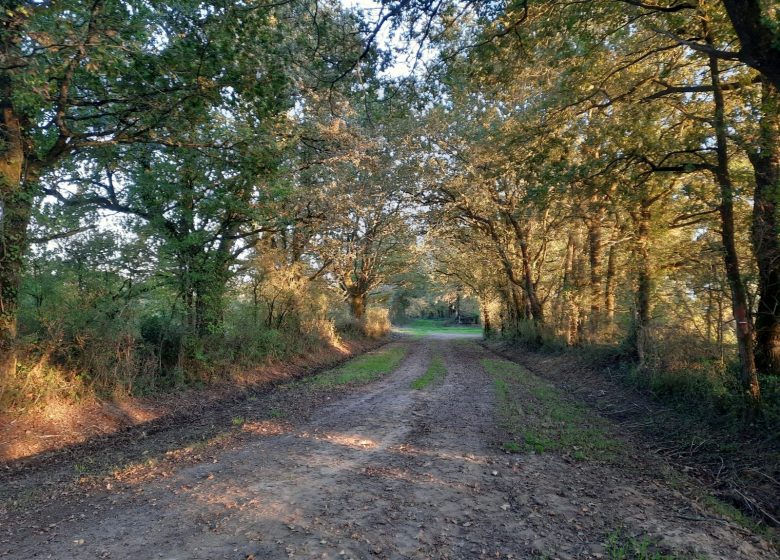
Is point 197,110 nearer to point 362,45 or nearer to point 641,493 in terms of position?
point 362,45

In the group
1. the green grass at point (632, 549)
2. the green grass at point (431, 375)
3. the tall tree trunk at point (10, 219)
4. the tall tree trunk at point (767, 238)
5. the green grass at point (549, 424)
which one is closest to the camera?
the green grass at point (632, 549)

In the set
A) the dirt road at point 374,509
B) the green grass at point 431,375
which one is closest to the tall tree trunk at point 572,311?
the green grass at point 431,375

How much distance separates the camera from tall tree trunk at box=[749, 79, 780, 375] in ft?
25.2

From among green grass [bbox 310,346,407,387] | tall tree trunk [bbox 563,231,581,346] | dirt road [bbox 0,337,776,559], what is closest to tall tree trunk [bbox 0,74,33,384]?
dirt road [bbox 0,337,776,559]

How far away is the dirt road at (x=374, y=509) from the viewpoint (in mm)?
4395

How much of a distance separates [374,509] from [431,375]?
A: 11.4m

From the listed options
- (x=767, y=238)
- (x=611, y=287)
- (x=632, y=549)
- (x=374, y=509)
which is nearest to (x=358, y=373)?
(x=611, y=287)

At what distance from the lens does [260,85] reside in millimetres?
8086

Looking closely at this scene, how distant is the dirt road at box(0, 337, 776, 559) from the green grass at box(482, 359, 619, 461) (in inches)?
15.0

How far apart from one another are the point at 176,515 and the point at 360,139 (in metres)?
14.0

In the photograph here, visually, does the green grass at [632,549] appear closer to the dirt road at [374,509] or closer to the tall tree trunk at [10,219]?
the dirt road at [374,509]

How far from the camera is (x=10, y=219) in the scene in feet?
28.0

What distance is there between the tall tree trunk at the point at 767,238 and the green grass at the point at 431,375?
798 cm

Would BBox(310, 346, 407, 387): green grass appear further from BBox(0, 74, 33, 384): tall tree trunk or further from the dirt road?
BBox(0, 74, 33, 384): tall tree trunk
